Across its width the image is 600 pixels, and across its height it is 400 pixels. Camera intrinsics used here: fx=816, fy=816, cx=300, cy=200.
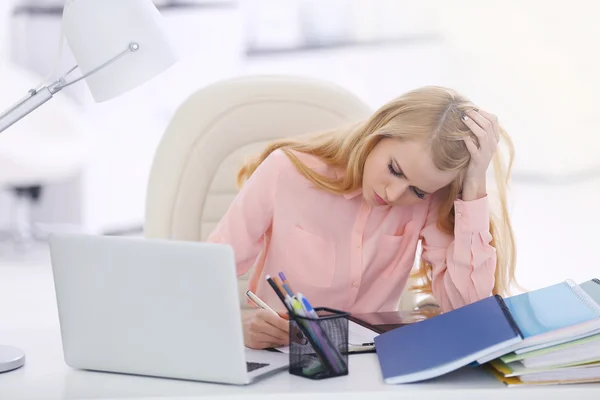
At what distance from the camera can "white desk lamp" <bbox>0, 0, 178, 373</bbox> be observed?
3.46 ft

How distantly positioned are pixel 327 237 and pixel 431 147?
0.32 metres

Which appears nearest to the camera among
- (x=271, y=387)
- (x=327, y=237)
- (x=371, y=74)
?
(x=271, y=387)

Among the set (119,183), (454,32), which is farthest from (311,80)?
(119,183)

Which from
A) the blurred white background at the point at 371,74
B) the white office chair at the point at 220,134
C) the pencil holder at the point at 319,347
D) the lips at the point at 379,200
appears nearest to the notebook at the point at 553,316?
the pencil holder at the point at 319,347

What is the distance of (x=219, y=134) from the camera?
1736mm

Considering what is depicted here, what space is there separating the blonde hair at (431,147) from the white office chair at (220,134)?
12cm

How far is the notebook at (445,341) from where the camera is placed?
2.89ft

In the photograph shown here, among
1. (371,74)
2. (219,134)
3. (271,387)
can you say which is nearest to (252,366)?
(271,387)

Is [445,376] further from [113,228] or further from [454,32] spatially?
[113,228]

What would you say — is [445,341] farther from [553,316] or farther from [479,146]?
[479,146]

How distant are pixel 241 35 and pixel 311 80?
8.59 ft

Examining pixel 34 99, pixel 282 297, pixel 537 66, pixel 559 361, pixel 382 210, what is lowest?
pixel 559 361

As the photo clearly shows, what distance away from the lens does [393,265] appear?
1.59 meters

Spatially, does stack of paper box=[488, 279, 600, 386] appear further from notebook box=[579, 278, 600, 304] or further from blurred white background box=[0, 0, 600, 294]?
blurred white background box=[0, 0, 600, 294]
